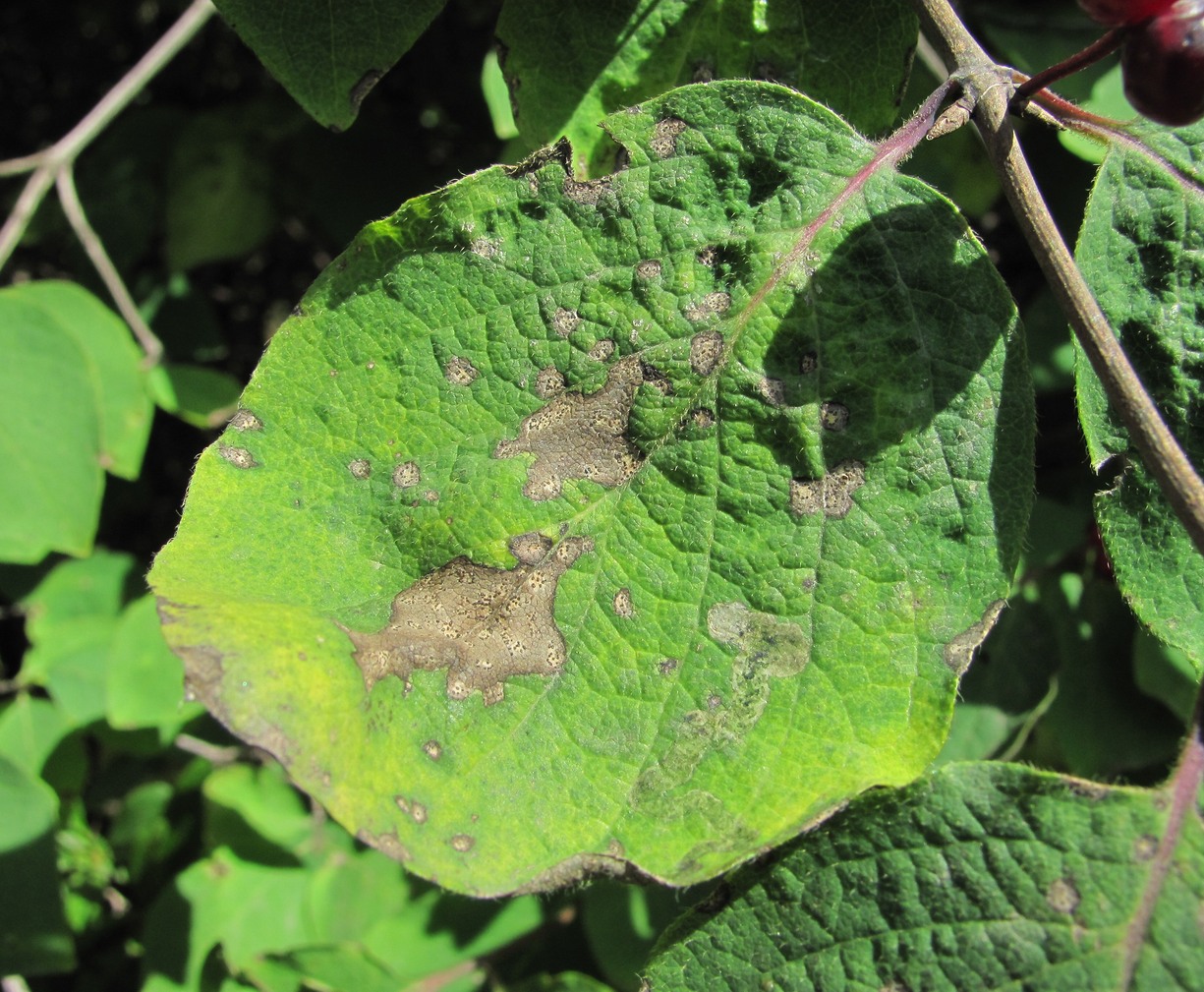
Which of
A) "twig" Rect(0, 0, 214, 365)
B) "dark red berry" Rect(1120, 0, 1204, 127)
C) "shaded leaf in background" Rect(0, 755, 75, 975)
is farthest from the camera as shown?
"twig" Rect(0, 0, 214, 365)

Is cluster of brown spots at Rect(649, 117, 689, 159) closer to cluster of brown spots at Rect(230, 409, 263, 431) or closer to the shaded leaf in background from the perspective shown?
cluster of brown spots at Rect(230, 409, 263, 431)

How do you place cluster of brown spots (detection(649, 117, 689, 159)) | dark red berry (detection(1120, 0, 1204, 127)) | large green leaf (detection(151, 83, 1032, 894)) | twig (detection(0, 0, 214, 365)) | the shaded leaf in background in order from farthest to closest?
twig (detection(0, 0, 214, 365)), the shaded leaf in background, cluster of brown spots (detection(649, 117, 689, 159)), large green leaf (detection(151, 83, 1032, 894)), dark red berry (detection(1120, 0, 1204, 127))

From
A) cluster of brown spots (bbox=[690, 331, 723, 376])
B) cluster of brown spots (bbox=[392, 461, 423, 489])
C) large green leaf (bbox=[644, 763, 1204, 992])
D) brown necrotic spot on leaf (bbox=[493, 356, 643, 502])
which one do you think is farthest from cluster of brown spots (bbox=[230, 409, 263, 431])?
large green leaf (bbox=[644, 763, 1204, 992])

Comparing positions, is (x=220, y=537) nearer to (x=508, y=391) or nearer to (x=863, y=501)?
(x=508, y=391)

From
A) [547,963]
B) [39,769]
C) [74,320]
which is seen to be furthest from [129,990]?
[74,320]

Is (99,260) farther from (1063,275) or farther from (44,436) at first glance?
(1063,275)

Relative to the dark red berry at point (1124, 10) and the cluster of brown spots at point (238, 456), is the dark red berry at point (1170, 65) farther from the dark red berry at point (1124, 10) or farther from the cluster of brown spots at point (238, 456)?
the cluster of brown spots at point (238, 456)

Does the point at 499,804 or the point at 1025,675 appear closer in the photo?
the point at 499,804
